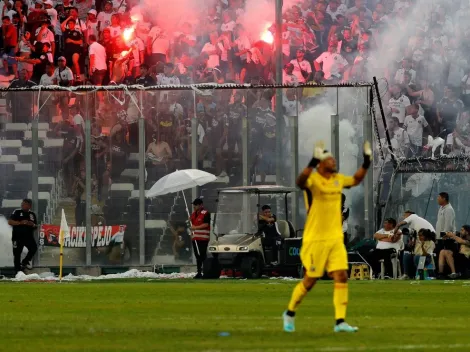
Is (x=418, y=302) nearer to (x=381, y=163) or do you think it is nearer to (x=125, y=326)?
(x=125, y=326)

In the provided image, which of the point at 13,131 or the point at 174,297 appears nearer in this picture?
the point at 174,297

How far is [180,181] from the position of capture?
34.2 m

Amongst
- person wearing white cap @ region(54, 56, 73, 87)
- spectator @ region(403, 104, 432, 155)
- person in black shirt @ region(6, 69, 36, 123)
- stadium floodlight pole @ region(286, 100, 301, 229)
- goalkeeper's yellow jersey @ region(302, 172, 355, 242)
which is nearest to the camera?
goalkeeper's yellow jersey @ region(302, 172, 355, 242)

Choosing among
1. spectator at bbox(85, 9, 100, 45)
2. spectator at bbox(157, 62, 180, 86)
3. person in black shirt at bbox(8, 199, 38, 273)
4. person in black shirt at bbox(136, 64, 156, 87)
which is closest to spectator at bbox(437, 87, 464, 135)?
spectator at bbox(157, 62, 180, 86)

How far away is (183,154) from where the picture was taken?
117 feet

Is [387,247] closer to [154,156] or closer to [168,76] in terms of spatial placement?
[154,156]

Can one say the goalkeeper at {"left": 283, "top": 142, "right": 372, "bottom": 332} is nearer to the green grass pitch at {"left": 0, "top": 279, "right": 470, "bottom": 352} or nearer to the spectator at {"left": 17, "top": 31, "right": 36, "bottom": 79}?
the green grass pitch at {"left": 0, "top": 279, "right": 470, "bottom": 352}

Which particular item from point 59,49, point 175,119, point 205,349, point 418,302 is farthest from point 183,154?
point 205,349

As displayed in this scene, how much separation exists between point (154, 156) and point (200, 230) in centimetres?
267

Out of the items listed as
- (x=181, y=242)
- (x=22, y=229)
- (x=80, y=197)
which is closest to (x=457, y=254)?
(x=181, y=242)

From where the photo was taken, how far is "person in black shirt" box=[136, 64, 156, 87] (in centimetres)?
4031

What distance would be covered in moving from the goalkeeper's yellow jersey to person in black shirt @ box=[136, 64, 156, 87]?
82.8ft

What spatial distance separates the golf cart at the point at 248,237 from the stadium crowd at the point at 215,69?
0.96 m

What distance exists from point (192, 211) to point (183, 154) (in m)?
1.41
